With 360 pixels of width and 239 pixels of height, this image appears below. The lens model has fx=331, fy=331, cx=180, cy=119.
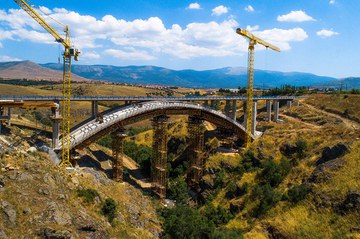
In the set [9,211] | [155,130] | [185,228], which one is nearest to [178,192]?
[155,130]

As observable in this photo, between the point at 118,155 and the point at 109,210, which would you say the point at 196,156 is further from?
the point at 109,210

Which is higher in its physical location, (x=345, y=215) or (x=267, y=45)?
(x=267, y=45)

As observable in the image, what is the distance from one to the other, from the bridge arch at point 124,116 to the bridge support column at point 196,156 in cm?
487

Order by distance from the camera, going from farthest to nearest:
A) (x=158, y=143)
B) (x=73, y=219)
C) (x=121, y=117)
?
(x=158, y=143), (x=121, y=117), (x=73, y=219)

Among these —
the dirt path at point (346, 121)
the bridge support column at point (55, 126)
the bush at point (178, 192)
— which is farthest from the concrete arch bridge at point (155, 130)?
the dirt path at point (346, 121)

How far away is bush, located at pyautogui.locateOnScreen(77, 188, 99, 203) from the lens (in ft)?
Answer: 173

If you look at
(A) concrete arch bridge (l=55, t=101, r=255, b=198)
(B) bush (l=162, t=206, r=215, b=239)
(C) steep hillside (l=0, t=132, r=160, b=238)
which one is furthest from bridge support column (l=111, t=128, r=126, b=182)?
(B) bush (l=162, t=206, r=215, b=239)

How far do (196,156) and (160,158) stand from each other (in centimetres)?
1604

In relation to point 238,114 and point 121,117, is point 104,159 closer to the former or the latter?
point 121,117

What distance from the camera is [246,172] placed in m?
93.1

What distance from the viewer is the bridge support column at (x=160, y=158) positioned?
8721 cm

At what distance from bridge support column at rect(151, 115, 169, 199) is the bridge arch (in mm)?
3874

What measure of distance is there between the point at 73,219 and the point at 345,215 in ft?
154

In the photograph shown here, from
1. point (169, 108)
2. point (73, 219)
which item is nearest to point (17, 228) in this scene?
point (73, 219)
